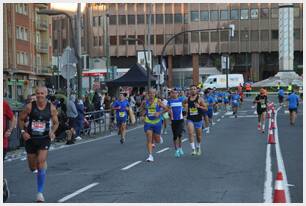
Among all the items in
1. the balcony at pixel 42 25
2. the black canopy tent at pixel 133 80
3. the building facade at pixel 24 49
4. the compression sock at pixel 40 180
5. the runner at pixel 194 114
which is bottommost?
the compression sock at pixel 40 180

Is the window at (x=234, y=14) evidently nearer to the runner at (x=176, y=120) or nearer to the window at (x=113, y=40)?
the window at (x=113, y=40)

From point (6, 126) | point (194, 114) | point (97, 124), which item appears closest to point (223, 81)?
point (97, 124)

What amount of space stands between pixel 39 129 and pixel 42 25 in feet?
226

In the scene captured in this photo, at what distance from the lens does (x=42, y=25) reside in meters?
76.6

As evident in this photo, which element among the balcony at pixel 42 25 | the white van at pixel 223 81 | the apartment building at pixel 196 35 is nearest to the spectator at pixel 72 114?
the balcony at pixel 42 25

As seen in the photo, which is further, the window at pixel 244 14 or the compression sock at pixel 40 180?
the window at pixel 244 14

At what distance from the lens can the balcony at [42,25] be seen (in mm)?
75500

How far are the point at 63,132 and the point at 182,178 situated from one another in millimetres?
11308

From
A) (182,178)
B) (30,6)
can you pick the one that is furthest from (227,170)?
(30,6)

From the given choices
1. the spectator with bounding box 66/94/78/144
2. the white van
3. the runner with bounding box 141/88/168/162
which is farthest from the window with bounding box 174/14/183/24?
the runner with bounding box 141/88/168/162

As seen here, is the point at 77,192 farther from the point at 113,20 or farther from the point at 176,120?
the point at 113,20

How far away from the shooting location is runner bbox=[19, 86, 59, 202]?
910 centimetres

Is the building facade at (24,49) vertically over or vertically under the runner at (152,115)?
over

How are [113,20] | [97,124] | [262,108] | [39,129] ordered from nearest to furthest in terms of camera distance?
[39,129] < [262,108] < [97,124] < [113,20]
